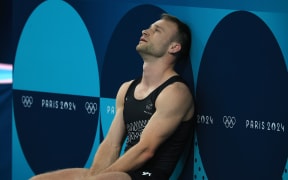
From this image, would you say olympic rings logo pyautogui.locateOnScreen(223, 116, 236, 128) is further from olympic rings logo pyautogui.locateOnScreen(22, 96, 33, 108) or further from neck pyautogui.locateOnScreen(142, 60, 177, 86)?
olympic rings logo pyautogui.locateOnScreen(22, 96, 33, 108)

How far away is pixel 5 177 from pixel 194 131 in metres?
2.35

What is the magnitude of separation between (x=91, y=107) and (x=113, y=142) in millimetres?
674

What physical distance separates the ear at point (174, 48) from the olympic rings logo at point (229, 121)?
0.59 metres

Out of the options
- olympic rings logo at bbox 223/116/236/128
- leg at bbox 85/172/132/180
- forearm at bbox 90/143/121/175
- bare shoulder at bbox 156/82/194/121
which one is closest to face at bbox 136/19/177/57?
bare shoulder at bbox 156/82/194/121

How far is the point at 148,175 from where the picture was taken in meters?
5.43

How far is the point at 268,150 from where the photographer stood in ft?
16.8

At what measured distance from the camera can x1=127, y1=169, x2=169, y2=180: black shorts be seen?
536cm

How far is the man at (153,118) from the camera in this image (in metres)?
5.33

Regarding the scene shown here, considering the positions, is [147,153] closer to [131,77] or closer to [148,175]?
[148,175]

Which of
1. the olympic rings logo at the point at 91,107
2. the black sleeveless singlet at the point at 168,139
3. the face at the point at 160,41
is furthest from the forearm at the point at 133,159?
the olympic rings logo at the point at 91,107

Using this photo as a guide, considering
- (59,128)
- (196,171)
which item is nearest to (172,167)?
(196,171)

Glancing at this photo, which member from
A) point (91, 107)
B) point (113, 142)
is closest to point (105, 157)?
point (113, 142)

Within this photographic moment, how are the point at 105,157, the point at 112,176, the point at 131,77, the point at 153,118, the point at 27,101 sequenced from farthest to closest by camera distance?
the point at 27,101 → the point at 131,77 → the point at 105,157 → the point at 153,118 → the point at 112,176

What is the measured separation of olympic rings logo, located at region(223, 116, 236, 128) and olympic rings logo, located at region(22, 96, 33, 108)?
2.20 m
